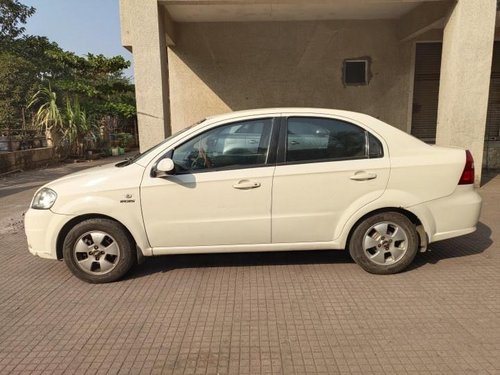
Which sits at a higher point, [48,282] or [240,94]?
[240,94]

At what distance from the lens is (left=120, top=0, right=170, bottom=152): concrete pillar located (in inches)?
283

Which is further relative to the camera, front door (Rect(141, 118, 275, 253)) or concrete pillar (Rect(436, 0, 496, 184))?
concrete pillar (Rect(436, 0, 496, 184))

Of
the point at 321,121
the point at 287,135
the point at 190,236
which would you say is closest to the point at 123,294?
the point at 190,236

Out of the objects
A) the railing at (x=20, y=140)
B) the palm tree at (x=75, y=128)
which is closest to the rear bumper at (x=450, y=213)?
the railing at (x=20, y=140)

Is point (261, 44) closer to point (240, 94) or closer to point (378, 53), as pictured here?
point (240, 94)

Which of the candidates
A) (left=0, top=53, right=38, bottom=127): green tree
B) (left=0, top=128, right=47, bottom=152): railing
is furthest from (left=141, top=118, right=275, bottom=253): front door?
(left=0, top=53, right=38, bottom=127): green tree

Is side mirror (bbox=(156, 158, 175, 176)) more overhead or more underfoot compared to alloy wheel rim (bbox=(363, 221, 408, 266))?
more overhead

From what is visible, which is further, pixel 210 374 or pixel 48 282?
pixel 48 282

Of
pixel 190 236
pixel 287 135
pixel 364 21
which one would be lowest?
pixel 190 236

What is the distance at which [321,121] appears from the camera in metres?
4.12

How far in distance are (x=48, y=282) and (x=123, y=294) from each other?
0.95 metres

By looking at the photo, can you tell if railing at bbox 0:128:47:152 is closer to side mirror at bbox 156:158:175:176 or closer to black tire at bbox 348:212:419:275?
side mirror at bbox 156:158:175:176

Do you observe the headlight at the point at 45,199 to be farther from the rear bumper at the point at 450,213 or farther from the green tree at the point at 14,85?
the green tree at the point at 14,85

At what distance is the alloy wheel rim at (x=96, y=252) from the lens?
400cm
